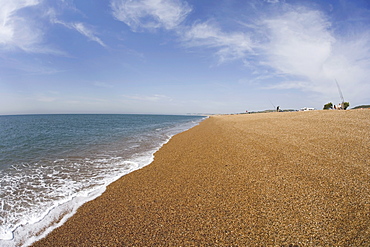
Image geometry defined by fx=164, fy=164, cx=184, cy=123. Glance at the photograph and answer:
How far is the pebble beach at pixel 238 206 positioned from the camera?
3271 millimetres

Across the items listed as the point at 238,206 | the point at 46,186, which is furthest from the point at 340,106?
Result: the point at 46,186

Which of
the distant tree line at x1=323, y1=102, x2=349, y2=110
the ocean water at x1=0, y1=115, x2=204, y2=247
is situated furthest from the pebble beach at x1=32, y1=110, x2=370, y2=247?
the distant tree line at x1=323, y1=102, x2=349, y2=110

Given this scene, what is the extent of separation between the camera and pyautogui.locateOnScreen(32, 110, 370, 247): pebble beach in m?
3.27

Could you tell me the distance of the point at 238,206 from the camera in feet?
14.0

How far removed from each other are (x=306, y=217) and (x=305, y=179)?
2.15 m

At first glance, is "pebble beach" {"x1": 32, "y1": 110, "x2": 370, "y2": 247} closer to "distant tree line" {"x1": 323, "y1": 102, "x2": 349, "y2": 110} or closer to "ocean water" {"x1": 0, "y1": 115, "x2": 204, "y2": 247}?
"ocean water" {"x1": 0, "y1": 115, "x2": 204, "y2": 247}

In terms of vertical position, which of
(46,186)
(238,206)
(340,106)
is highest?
(340,106)

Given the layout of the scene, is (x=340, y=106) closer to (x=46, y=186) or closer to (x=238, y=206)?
(x=238, y=206)

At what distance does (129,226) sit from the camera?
3.89 m

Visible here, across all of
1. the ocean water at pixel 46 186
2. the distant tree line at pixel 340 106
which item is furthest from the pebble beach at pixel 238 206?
the distant tree line at pixel 340 106

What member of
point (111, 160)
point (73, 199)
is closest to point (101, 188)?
point (73, 199)

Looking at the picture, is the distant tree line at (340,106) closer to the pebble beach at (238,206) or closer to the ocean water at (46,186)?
the pebble beach at (238,206)

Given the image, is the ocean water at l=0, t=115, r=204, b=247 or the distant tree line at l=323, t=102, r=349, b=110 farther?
the distant tree line at l=323, t=102, r=349, b=110

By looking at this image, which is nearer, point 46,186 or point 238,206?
point 238,206
